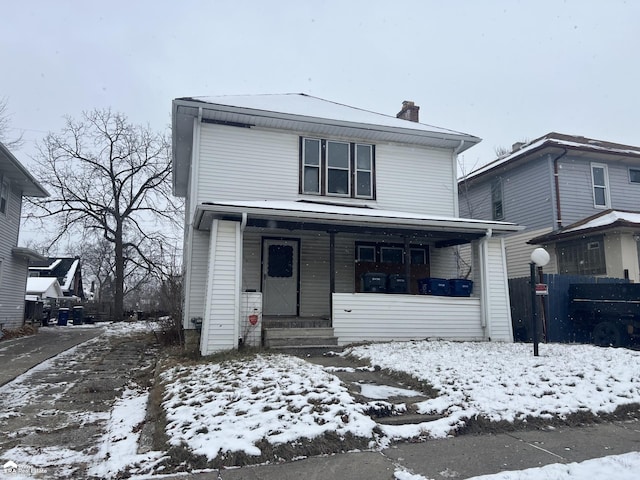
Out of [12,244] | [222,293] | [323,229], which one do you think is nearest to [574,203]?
[323,229]

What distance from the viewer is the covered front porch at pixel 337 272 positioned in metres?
9.37

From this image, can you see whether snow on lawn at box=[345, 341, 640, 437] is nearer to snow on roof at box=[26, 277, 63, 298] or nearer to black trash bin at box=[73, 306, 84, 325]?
black trash bin at box=[73, 306, 84, 325]

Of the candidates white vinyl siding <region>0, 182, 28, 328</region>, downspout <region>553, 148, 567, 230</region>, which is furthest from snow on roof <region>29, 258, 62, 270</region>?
downspout <region>553, 148, 567, 230</region>

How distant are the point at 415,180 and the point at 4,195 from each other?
43.7ft

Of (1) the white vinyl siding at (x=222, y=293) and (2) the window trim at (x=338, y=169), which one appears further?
(2) the window trim at (x=338, y=169)

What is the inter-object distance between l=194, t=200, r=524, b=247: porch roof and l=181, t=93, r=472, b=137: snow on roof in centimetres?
279

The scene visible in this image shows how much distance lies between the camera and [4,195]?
49.3 ft

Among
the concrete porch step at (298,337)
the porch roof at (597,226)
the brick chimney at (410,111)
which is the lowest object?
the concrete porch step at (298,337)

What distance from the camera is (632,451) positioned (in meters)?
4.36

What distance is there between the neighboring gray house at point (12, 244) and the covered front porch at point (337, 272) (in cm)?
802

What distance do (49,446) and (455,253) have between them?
460 inches

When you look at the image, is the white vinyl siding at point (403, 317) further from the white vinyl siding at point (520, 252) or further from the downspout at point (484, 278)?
the white vinyl siding at point (520, 252)

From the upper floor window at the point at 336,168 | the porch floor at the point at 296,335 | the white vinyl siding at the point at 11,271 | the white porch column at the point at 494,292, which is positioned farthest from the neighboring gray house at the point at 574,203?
the white vinyl siding at the point at 11,271

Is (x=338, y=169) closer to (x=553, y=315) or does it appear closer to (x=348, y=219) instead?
(x=348, y=219)
